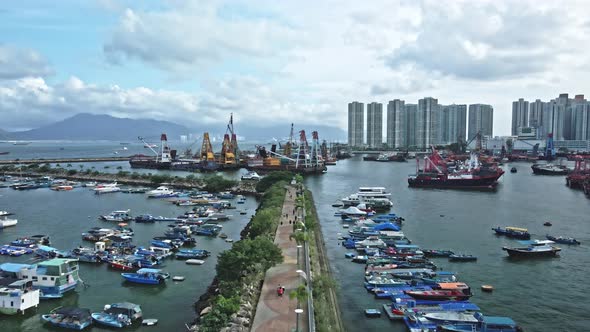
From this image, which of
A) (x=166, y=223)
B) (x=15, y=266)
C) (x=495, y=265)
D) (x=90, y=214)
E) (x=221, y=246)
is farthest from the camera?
(x=90, y=214)

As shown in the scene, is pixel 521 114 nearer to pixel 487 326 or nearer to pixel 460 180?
pixel 460 180

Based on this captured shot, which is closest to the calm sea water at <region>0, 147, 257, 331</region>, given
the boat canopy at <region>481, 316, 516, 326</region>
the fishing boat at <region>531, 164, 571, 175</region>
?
the boat canopy at <region>481, 316, 516, 326</region>

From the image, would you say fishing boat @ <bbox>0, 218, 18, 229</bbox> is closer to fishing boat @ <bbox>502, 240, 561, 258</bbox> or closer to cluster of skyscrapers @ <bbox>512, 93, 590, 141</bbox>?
fishing boat @ <bbox>502, 240, 561, 258</bbox>

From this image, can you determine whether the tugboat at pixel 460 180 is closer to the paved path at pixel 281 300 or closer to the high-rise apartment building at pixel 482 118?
the paved path at pixel 281 300

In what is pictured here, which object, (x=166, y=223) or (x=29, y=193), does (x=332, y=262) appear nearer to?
(x=166, y=223)

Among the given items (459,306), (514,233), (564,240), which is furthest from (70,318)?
(564,240)

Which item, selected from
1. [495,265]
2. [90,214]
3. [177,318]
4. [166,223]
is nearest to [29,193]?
[90,214]

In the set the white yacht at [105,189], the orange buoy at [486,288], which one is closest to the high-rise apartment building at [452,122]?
the white yacht at [105,189]
